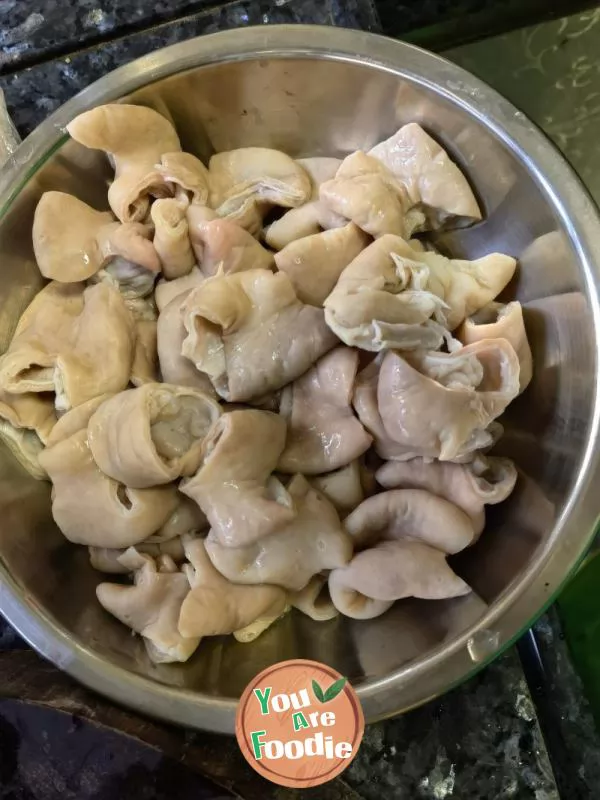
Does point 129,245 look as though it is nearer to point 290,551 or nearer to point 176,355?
point 176,355

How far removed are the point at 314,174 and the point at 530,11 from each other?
119cm

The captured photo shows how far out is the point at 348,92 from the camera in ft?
4.84

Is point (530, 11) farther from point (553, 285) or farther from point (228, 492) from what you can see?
point (228, 492)

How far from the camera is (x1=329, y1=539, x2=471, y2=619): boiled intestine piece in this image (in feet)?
4.06

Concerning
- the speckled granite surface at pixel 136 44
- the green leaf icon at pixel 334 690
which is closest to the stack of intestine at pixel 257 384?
the green leaf icon at pixel 334 690

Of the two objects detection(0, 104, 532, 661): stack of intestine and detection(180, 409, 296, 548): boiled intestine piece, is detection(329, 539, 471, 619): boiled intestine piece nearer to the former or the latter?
detection(0, 104, 532, 661): stack of intestine

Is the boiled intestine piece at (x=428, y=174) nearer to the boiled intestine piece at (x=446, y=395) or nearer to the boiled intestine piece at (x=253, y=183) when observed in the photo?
the boiled intestine piece at (x=253, y=183)

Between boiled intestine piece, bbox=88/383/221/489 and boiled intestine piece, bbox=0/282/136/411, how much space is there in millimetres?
81

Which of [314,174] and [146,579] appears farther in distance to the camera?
[314,174]

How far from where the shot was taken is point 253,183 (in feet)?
4.90

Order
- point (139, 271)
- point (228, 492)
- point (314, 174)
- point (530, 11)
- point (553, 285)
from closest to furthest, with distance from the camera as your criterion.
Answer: point (228, 492)
point (553, 285)
point (139, 271)
point (314, 174)
point (530, 11)

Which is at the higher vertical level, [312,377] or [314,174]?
[314,174]

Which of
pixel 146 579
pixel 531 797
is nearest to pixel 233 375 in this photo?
pixel 146 579

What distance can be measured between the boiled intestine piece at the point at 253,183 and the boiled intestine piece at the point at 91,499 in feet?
1.73
